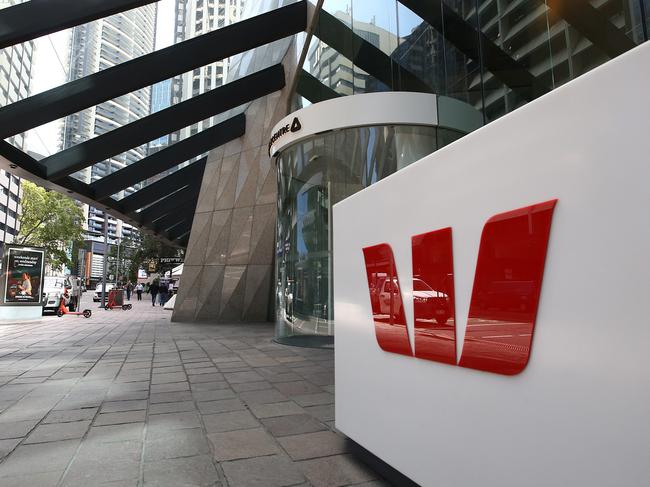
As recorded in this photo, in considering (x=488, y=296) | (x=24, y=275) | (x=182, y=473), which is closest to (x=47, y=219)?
(x=24, y=275)

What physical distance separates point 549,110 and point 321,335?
7978 millimetres

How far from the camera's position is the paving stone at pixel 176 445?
331cm

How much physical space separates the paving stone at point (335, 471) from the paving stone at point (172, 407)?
198cm

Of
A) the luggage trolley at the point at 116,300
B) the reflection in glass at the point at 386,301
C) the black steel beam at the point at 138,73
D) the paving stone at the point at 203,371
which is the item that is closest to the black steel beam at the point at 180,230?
the luggage trolley at the point at 116,300

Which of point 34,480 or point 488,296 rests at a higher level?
point 488,296

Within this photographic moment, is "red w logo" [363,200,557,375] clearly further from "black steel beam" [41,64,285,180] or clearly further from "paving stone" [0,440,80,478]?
"black steel beam" [41,64,285,180]

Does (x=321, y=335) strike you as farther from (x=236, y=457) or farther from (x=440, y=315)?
(x=440, y=315)

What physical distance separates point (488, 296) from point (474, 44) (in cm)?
584

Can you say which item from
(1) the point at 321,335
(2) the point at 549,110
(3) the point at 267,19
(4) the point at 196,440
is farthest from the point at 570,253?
(3) the point at 267,19

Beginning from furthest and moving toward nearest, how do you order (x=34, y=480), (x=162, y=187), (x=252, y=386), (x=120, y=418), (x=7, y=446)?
(x=162, y=187) < (x=252, y=386) < (x=120, y=418) < (x=7, y=446) < (x=34, y=480)

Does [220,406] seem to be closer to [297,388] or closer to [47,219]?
[297,388]

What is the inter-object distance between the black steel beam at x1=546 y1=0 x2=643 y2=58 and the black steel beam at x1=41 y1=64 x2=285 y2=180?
35.8 feet

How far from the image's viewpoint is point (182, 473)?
2.97 meters

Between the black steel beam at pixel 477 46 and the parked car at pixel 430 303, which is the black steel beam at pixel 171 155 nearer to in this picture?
the black steel beam at pixel 477 46
